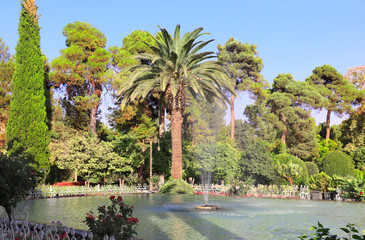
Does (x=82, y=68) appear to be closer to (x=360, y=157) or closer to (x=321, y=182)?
(x=321, y=182)

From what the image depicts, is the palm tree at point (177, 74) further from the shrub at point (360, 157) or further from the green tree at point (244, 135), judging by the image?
the green tree at point (244, 135)

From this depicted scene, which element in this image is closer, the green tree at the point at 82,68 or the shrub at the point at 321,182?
the shrub at the point at 321,182

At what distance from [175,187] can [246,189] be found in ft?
18.1

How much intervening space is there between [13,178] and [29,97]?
21.3 m

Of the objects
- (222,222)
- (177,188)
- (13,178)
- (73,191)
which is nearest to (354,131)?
(177,188)

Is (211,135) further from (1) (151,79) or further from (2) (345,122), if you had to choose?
(1) (151,79)

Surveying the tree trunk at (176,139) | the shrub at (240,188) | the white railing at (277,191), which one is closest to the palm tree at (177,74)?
the tree trunk at (176,139)

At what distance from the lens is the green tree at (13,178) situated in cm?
902

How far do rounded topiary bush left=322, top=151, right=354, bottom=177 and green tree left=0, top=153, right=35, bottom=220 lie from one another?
2581 centimetres

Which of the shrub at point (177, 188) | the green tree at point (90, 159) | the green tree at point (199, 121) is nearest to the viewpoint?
the shrub at point (177, 188)

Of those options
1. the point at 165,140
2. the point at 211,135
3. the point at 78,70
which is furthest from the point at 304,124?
the point at 78,70

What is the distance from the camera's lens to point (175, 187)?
91.9 ft

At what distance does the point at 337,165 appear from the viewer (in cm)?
2956

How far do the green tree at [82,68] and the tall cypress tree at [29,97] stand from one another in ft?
22.3
